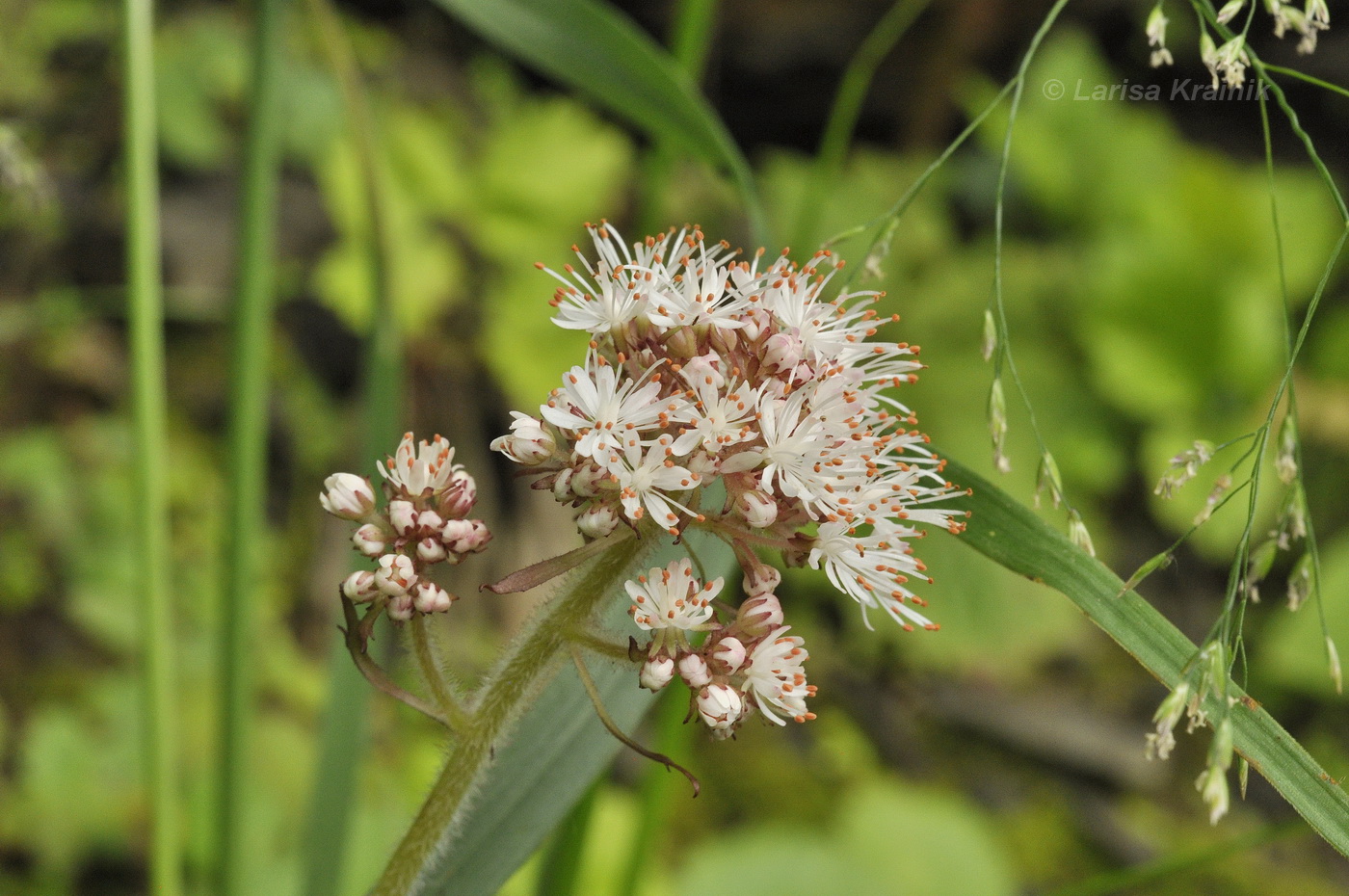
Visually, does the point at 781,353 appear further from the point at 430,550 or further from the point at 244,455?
the point at 244,455

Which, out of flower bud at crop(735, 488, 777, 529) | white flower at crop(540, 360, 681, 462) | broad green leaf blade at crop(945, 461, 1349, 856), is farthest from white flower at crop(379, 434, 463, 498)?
broad green leaf blade at crop(945, 461, 1349, 856)

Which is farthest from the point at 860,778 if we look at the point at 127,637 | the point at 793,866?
the point at 127,637

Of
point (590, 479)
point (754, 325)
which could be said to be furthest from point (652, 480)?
point (754, 325)

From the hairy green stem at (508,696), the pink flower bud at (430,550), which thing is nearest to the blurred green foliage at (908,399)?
the hairy green stem at (508,696)

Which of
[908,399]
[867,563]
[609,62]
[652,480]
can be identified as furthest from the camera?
[908,399]

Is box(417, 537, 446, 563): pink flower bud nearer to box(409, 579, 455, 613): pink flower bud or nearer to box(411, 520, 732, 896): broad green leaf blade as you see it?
box(409, 579, 455, 613): pink flower bud

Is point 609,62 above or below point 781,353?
above

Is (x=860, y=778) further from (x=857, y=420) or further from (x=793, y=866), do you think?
(x=857, y=420)
